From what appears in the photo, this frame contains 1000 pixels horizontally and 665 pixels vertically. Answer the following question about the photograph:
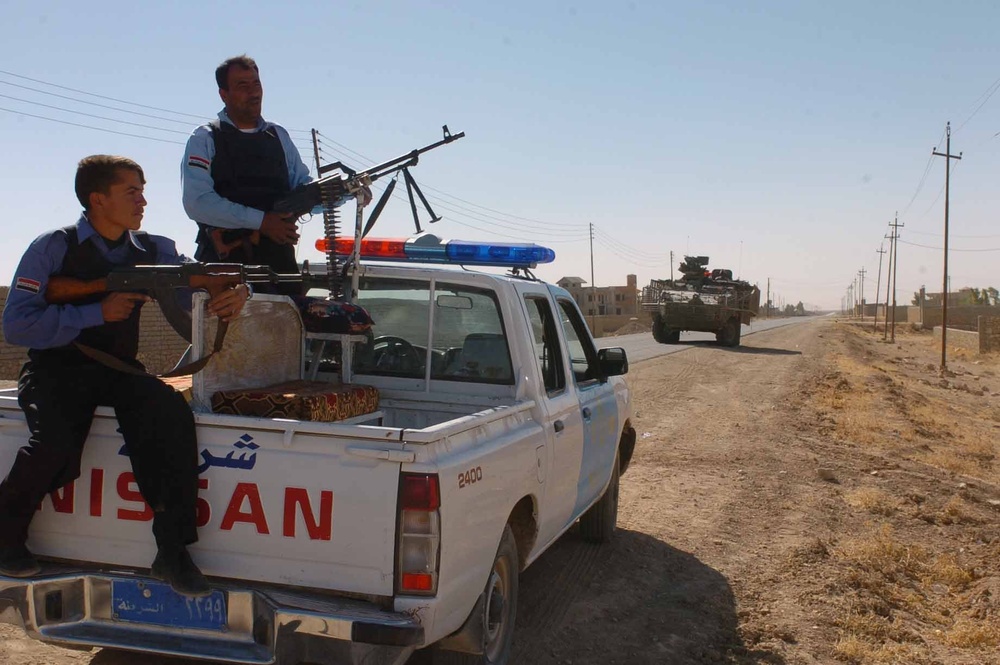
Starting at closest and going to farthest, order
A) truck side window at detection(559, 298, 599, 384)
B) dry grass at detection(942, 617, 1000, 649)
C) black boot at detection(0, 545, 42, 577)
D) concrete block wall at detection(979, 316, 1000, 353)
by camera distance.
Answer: black boot at detection(0, 545, 42, 577), dry grass at detection(942, 617, 1000, 649), truck side window at detection(559, 298, 599, 384), concrete block wall at detection(979, 316, 1000, 353)

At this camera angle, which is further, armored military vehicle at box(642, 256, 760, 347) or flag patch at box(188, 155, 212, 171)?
armored military vehicle at box(642, 256, 760, 347)

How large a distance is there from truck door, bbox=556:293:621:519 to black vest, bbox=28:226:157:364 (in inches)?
91.8

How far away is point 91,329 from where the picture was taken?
3.35 m

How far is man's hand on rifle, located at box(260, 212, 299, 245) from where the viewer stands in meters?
4.35

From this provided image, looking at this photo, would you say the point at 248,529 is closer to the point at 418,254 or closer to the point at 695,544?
the point at 418,254

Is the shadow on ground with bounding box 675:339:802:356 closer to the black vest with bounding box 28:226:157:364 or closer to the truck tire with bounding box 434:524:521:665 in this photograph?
the truck tire with bounding box 434:524:521:665

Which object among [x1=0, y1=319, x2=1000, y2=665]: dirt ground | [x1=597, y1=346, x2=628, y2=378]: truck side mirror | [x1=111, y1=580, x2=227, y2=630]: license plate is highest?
[x1=597, y1=346, x2=628, y2=378]: truck side mirror

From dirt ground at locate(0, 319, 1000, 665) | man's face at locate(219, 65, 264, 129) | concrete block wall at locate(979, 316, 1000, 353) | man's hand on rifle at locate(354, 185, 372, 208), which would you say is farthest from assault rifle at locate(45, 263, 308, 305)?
concrete block wall at locate(979, 316, 1000, 353)

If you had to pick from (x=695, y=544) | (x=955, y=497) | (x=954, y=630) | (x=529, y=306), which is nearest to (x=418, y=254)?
(x=529, y=306)

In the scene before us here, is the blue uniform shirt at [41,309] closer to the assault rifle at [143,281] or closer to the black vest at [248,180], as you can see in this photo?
the assault rifle at [143,281]

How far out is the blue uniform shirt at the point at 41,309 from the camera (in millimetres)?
3205

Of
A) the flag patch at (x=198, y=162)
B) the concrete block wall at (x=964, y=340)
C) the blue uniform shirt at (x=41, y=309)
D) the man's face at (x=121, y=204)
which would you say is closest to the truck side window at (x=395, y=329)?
the flag patch at (x=198, y=162)

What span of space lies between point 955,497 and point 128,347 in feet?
22.5

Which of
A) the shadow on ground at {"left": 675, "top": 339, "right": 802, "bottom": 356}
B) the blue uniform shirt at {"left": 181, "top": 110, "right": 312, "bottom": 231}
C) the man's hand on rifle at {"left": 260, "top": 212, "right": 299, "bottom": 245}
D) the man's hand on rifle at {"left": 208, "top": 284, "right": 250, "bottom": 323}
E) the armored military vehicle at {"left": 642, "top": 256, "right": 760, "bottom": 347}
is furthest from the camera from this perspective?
the armored military vehicle at {"left": 642, "top": 256, "right": 760, "bottom": 347}
